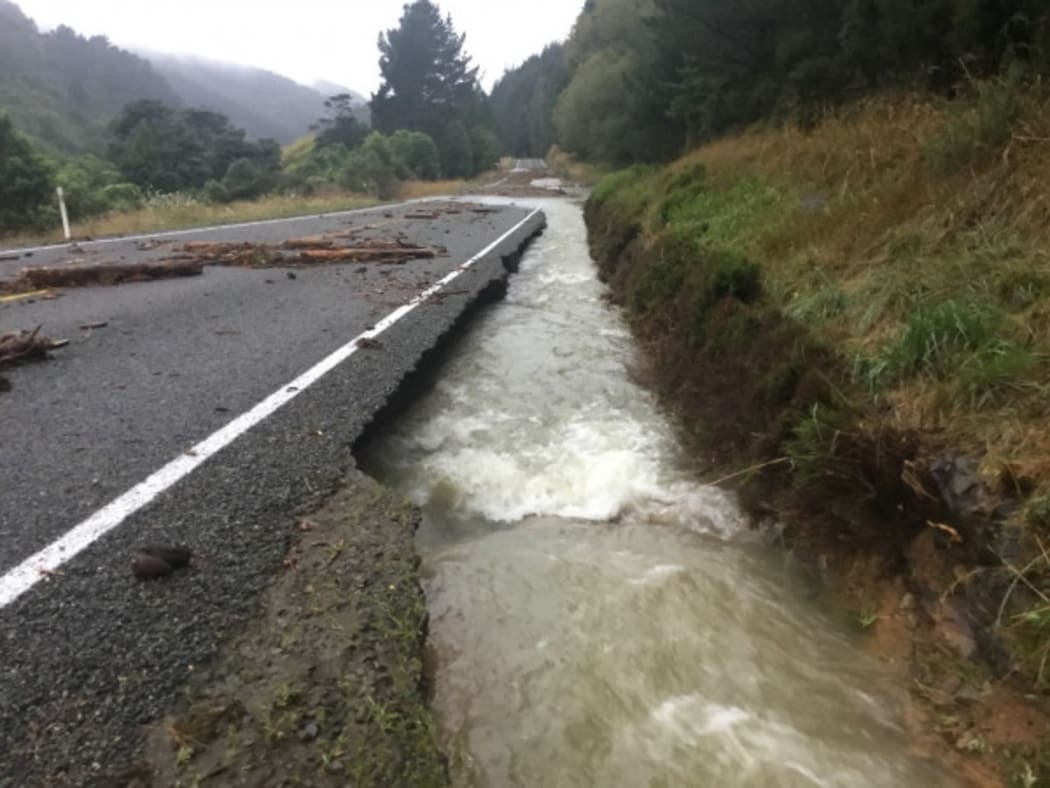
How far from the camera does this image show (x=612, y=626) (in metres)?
2.96

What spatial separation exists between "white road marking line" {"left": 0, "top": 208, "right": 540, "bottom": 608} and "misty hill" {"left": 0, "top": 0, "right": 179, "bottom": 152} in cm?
5393

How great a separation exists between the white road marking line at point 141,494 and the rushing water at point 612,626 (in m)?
0.65

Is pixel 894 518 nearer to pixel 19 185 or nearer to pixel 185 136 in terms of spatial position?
pixel 19 185

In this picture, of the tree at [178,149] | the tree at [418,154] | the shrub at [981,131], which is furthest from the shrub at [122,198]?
the tree at [418,154]

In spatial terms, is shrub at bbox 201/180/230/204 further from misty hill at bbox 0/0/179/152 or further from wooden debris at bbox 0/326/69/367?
misty hill at bbox 0/0/179/152

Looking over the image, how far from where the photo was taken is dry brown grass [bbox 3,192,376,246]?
13059 millimetres

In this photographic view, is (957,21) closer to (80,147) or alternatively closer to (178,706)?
(178,706)

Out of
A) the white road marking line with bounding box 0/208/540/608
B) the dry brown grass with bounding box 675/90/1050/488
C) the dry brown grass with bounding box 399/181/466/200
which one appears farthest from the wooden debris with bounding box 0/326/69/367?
the dry brown grass with bounding box 399/181/466/200

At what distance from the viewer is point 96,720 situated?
1.79 m

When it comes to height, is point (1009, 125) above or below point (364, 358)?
above

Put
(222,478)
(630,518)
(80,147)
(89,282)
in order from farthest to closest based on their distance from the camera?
(80,147)
(89,282)
(630,518)
(222,478)

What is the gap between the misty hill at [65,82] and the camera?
5316 centimetres

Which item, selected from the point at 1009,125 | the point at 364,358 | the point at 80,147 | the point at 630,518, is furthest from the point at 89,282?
the point at 80,147

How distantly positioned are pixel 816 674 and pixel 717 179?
868cm
